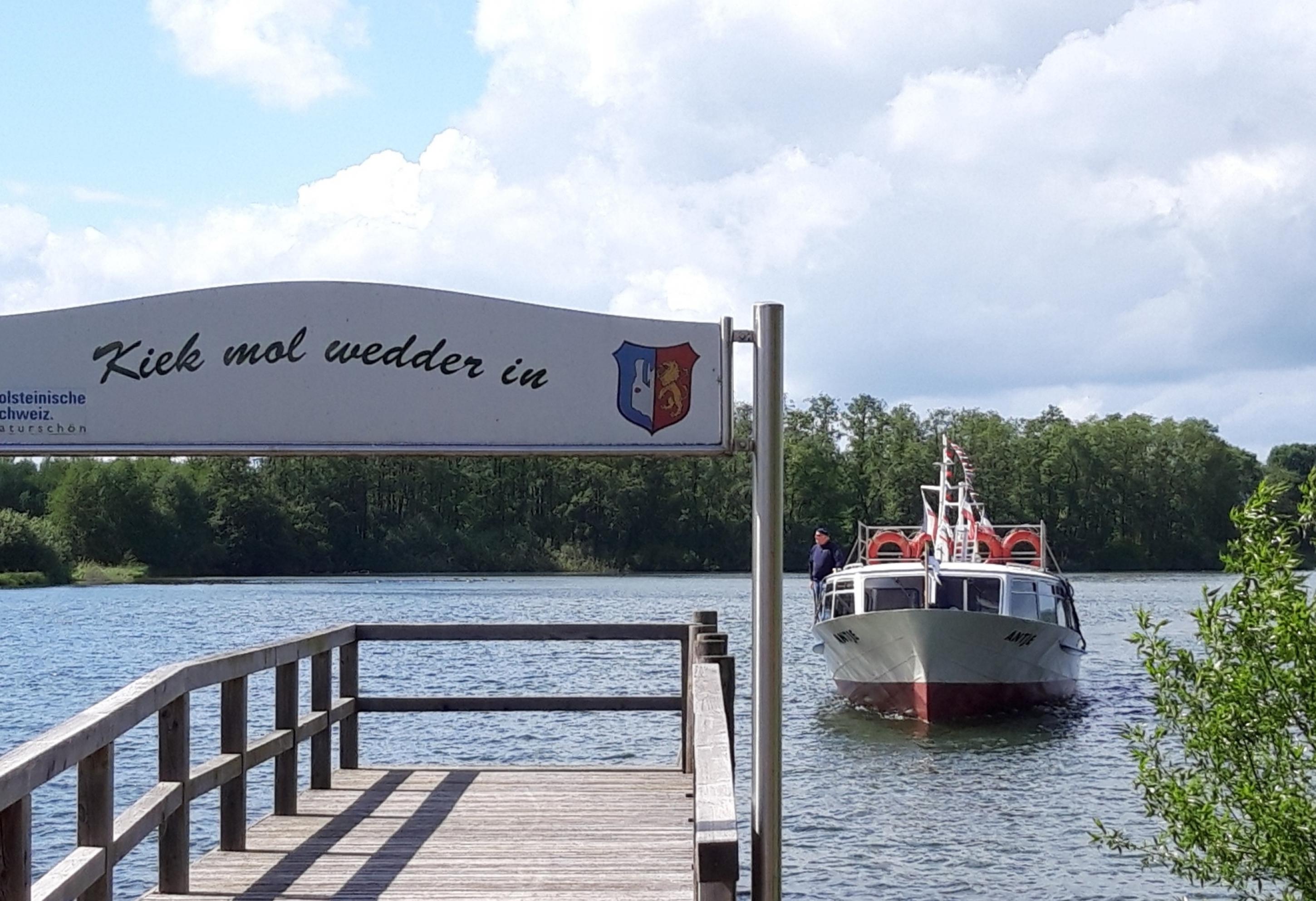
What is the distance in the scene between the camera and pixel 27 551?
89.1 meters

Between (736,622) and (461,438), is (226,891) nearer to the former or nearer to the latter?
(461,438)

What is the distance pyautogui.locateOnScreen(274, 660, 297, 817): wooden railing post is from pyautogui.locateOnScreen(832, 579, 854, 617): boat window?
2099cm

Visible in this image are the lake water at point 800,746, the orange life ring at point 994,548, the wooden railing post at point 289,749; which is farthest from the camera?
the orange life ring at point 994,548

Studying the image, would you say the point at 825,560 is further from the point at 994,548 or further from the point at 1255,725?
the point at 1255,725

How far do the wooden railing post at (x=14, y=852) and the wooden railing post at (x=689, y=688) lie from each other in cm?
492

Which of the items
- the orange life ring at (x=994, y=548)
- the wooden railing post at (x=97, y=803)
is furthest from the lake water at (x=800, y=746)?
the wooden railing post at (x=97, y=803)

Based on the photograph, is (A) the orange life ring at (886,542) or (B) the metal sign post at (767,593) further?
(A) the orange life ring at (886,542)

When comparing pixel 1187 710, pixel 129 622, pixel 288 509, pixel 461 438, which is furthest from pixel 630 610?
pixel 288 509

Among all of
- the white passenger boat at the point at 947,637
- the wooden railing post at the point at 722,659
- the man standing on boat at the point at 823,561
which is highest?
the man standing on boat at the point at 823,561

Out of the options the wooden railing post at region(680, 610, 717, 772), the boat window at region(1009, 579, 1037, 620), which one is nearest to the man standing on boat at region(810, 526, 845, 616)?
the boat window at region(1009, 579, 1037, 620)

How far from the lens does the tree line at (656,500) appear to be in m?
113

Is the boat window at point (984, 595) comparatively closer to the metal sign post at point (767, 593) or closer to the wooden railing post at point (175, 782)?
the metal sign post at point (767, 593)

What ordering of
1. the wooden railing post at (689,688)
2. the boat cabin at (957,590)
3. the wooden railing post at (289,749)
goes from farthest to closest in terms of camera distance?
the boat cabin at (957,590)
the wooden railing post at (689,688)
the wooden railing post at (289,749)

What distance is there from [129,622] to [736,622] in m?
19.7
